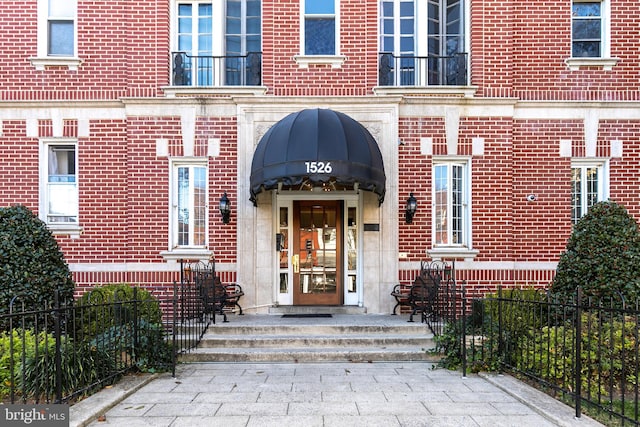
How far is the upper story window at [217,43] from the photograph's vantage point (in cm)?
985

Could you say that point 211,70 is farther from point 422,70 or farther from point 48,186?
point 422,70

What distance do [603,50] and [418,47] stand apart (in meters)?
4.14

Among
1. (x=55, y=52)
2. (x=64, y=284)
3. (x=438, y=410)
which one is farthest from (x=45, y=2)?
(x=438, y=410)

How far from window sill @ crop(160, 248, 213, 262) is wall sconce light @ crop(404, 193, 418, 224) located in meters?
4.30

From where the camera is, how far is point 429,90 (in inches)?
374

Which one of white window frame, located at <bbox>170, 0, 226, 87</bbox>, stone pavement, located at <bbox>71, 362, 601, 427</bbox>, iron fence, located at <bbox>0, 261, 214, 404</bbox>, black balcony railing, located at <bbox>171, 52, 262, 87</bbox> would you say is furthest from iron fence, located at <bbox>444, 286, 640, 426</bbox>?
white window frame, located at <bbox>170, 0, 226, 87</bbox>

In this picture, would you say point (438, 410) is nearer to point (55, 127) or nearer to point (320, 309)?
point (320, 309)

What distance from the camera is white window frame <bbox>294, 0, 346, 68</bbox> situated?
31.2ft

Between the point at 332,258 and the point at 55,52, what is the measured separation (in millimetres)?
7773

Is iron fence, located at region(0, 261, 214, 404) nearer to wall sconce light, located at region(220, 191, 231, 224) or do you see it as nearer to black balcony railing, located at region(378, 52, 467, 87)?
wall sconce light, located at region(220, 191, 231, 224)

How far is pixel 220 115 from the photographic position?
9.55 metres

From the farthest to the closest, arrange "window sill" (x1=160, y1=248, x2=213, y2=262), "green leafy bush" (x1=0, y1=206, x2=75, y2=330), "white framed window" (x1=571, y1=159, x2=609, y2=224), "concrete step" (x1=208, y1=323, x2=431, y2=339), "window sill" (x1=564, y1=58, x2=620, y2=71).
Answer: "white framed window" (x1=571, y1=159, x2=609, y2=224), "window sill" (x1=564, y1=58, x2=620, y2=71), "window sill" (x1=160, y1=248, x2=213, y2=262), "concrete step" (x1=208, y1=323, x2=431, y2=339), "green leafy bush" (x1=0, y1=206, x2=75, y2=330)

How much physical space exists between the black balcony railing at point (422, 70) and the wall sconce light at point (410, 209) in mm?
2635

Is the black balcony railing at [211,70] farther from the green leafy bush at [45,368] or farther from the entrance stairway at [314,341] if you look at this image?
the green leafy bush at [45,368]
